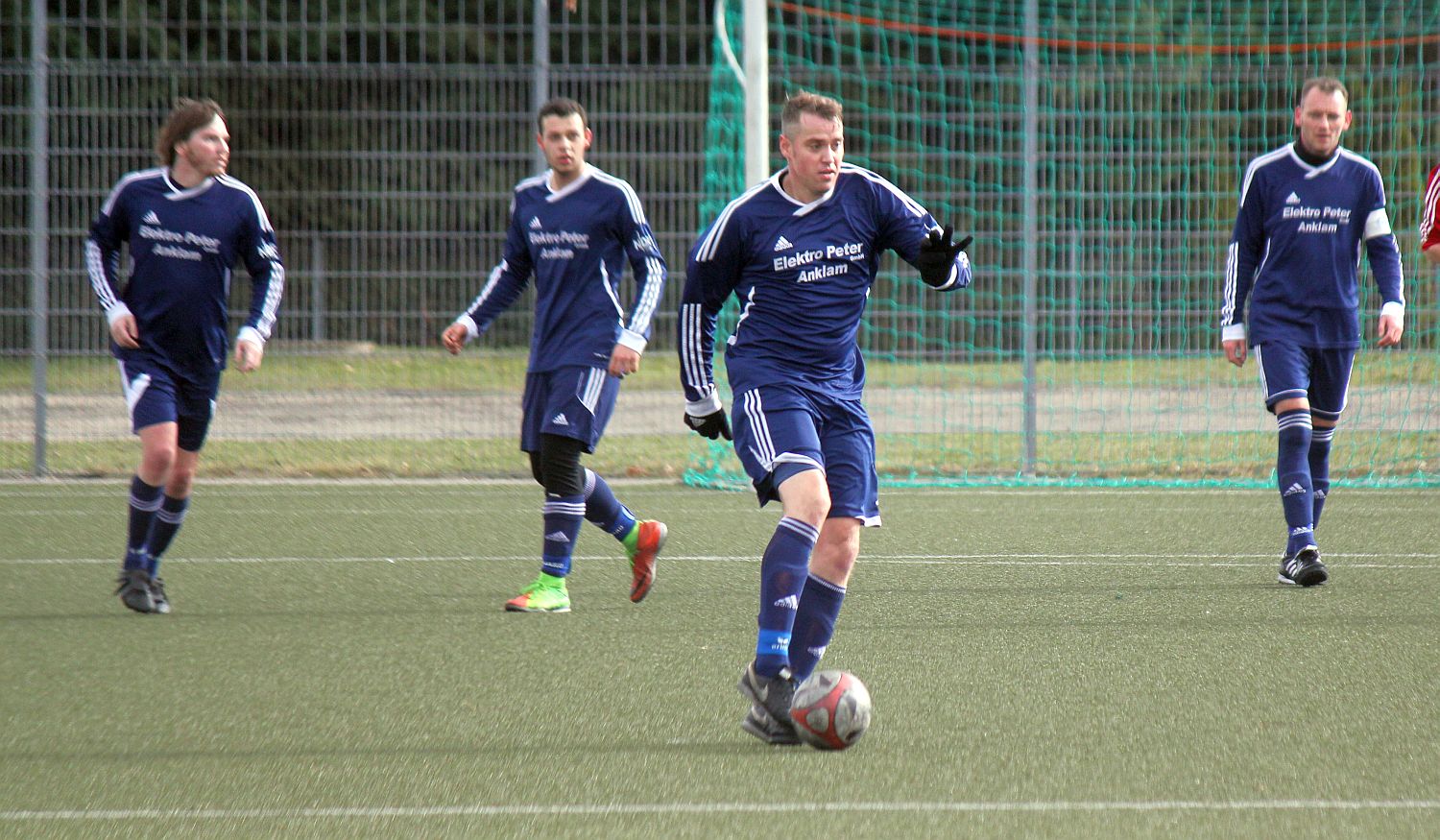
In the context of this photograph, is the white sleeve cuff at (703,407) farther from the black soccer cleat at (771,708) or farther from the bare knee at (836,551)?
the black soccer cleat at (771,708)

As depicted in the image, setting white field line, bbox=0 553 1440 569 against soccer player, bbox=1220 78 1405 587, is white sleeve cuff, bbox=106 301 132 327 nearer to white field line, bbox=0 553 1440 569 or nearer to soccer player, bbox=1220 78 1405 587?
white field line, bbox=0 553 1440 569

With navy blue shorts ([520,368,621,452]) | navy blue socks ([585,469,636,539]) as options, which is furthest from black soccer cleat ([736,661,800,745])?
navy blue socks ([585,469,636,539])

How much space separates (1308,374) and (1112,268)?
541cm

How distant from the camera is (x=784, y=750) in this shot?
4273mm

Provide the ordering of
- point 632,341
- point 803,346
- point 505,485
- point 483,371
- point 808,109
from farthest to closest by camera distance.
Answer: point 483,371 → point 505,485 → point 632,341 → point 803,346 → point 808,109

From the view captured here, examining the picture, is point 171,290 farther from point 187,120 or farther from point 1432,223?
point 1432,223

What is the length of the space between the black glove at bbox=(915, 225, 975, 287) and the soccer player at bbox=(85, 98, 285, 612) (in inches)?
110

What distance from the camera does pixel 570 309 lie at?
6.45m

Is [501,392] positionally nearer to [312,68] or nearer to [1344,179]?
[312,68]

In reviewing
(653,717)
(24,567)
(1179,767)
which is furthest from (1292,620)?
(24,567)

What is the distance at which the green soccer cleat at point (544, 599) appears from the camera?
20.9 ft

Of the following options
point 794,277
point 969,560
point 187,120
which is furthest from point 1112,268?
point 794,277

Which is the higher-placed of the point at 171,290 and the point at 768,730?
the point at 171,290

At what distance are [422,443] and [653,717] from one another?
27.5 ft
